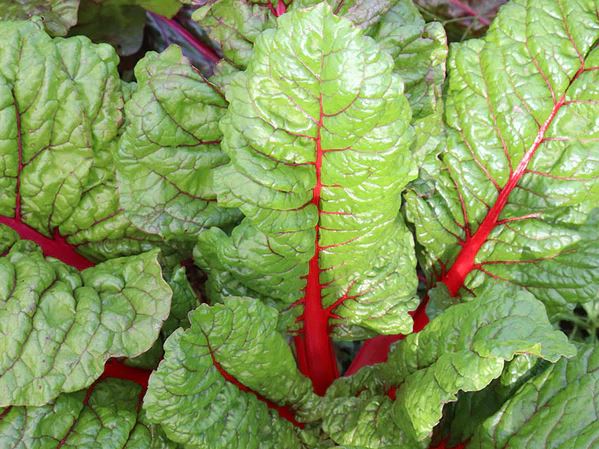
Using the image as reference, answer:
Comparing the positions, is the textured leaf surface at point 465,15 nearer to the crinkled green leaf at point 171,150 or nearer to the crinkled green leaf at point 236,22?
the crinkled green leaf at point 236,22

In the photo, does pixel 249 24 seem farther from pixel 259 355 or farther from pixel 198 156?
pixel 259 355

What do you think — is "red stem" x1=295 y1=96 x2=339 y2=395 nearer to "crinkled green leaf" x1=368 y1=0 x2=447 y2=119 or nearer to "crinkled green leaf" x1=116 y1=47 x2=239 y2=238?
"crinkled green leaf" x1=116 y1=47 x2=239 y2=238

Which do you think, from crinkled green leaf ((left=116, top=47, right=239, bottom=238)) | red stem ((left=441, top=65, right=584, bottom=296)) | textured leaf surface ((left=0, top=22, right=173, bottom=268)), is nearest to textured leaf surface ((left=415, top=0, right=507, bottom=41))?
red stem ((left=441, top=65, right=584, bottom=296))

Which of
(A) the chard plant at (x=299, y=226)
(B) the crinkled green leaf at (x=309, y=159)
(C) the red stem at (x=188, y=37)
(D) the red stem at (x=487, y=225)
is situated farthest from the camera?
(C) the red stem at (x=188, y=37)

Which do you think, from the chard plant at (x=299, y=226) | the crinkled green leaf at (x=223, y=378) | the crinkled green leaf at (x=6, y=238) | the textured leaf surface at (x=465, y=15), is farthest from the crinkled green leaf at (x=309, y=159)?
the textured leaf surface at (x=465, y=15)

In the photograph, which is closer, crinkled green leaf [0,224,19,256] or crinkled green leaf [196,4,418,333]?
crinkled green leaf [196,4,418,333]

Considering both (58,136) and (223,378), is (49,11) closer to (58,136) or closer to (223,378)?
(58,136)

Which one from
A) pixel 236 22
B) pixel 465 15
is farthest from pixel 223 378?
pixel 465 15
